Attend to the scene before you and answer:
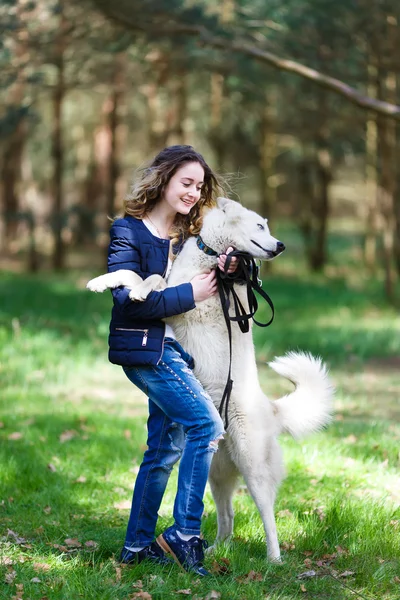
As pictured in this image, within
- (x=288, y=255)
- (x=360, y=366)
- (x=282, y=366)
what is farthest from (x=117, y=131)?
(x=282, y=366)

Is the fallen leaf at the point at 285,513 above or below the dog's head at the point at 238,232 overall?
below

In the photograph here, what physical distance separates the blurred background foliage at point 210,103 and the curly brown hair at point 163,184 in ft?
1.39

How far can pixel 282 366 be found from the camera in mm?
4293

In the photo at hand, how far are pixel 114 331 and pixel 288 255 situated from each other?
24480 millimetres

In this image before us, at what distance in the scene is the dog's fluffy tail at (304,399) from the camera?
4.29m

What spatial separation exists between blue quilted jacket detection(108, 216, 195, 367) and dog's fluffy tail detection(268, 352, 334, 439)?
79 centimetres

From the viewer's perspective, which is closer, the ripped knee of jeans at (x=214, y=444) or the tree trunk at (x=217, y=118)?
the ripped knee of jeans at (x=214, y=444)

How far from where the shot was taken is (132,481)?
570 cm

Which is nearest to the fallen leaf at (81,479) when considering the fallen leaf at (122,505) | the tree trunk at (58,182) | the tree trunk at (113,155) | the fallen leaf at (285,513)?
the fallen leaf at (122,505)

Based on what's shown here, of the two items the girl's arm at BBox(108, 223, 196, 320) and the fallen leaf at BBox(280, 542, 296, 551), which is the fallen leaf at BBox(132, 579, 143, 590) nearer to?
the fallen leaf at BBox(280, 542, 296, 551)

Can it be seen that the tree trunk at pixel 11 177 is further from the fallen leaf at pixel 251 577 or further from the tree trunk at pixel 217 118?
the fallen leaf at pixel 251 577

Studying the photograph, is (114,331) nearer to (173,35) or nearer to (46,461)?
(46,461)

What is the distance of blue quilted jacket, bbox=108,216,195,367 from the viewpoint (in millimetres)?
3734

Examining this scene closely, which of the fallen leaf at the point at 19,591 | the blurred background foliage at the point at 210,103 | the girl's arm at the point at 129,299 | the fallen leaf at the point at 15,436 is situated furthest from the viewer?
the blurred background foliage at the point at 210,103
